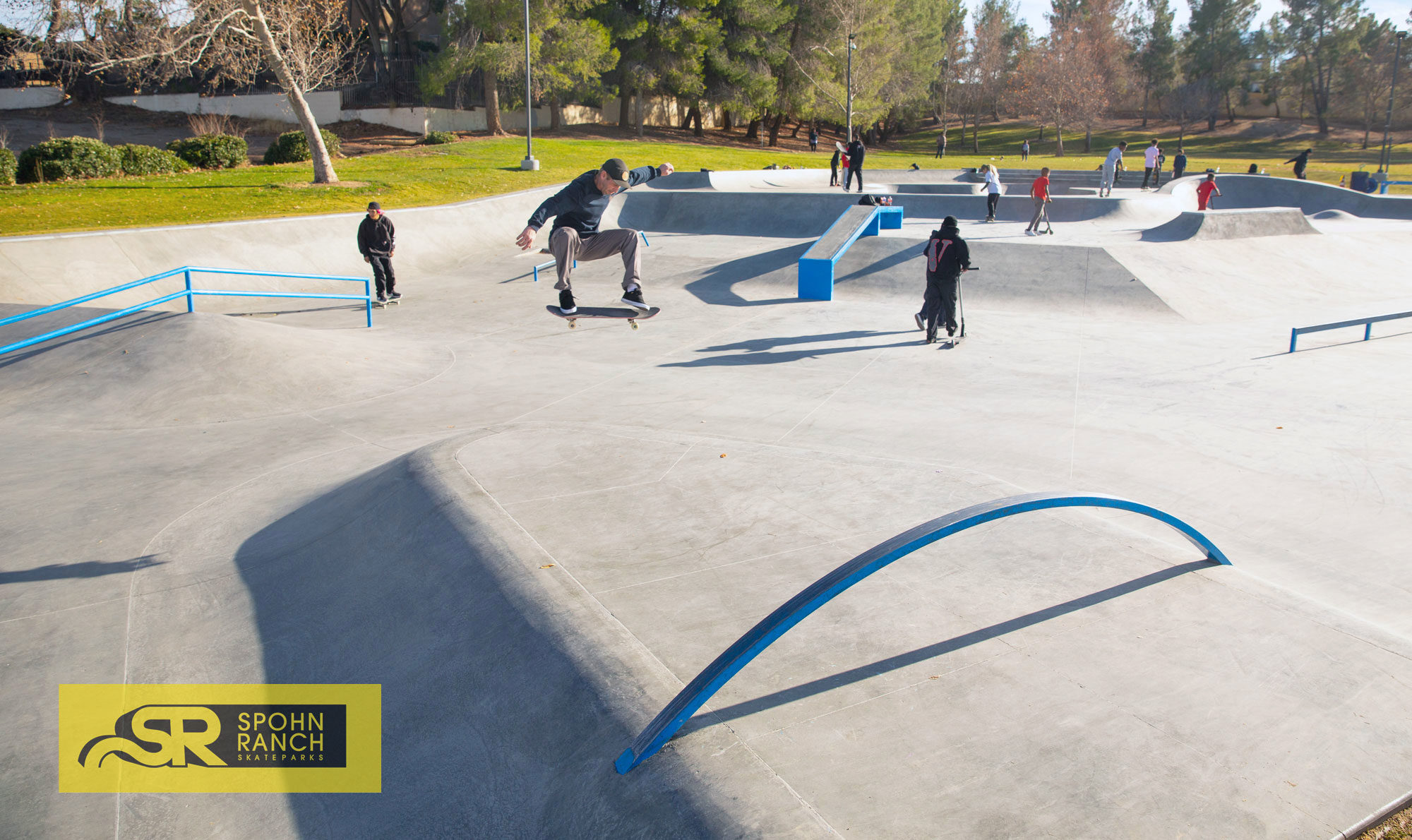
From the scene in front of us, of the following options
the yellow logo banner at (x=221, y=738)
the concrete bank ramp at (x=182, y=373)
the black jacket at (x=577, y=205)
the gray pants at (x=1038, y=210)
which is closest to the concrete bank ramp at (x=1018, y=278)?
the gray pants at (x=1038, y=210)

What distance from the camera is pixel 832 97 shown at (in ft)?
159

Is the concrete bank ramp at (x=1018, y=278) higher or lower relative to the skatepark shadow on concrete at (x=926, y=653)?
higher

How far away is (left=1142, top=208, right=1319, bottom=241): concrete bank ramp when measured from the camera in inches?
720

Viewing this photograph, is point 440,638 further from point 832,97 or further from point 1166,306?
point 832,97

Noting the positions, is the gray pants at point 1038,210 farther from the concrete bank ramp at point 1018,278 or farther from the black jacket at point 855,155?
the black jacket at point 855,155

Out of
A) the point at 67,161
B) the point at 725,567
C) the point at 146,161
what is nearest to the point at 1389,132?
the point at 725,567

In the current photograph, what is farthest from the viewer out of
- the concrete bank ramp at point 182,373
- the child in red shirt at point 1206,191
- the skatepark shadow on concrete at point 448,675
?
the child in red shirt at point 1206,191

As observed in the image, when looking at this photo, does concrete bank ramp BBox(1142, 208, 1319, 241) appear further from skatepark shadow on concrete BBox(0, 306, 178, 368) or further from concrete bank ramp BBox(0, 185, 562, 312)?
skatepark shadow on concrete BBox(0, 306, 178, 368)

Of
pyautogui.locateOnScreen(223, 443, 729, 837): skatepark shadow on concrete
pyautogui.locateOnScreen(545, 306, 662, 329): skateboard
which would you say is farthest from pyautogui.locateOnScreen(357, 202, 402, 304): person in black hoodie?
pyautogui.locateOnScreen(223, 443, 729, 837): skatepark shadow on concrete

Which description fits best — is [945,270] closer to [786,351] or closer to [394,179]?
[786,351]

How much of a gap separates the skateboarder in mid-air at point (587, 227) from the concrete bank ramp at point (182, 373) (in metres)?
4.43

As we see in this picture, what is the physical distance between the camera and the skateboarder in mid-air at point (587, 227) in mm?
7914

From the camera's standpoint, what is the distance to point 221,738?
177 inches

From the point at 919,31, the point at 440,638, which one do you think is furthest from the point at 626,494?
the point at 919,31
